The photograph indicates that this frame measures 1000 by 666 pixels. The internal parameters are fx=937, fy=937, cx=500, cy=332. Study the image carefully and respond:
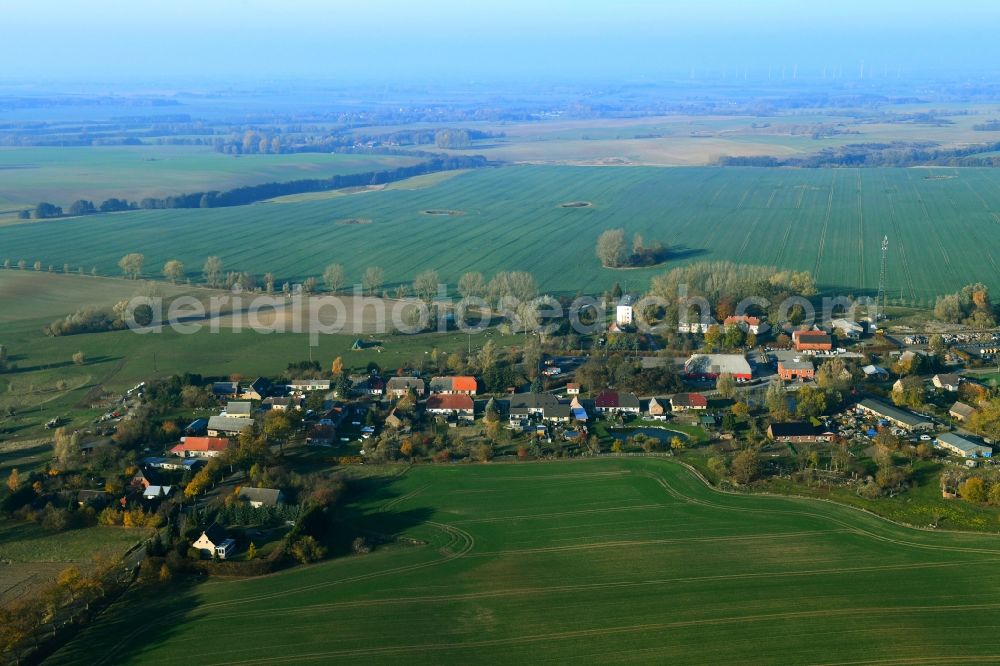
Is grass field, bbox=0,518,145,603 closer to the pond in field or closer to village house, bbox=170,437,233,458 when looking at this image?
village house, bbox=170,437,233,458

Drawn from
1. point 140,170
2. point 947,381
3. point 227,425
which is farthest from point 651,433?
point 140,170

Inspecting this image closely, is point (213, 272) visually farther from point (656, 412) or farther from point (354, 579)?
point (354, 579)

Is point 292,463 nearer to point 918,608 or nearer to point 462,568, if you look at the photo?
point 462,568

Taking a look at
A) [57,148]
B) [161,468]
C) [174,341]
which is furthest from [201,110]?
[161,468]

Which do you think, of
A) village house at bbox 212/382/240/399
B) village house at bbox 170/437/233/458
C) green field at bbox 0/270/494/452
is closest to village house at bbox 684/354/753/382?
green field at bbox 0/270/494/452

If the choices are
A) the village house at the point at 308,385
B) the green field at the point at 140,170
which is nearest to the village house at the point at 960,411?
the village house at the point at 308,385
